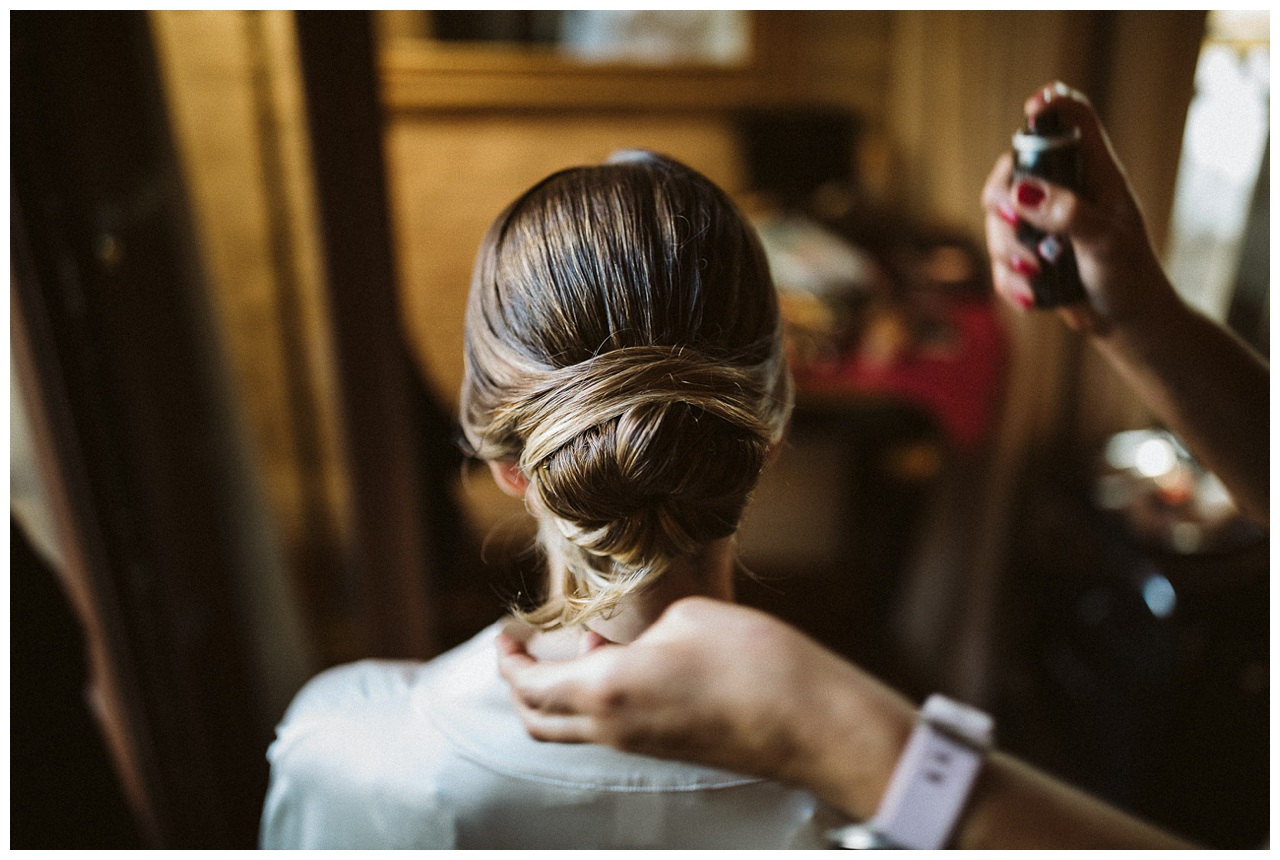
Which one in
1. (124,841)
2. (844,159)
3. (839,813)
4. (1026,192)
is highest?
(1026,192)

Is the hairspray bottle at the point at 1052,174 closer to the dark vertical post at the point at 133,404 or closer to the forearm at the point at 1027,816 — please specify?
the forearm at the point at 1027,816

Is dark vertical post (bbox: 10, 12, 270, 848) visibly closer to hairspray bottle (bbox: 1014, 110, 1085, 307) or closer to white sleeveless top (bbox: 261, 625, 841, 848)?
white sleeveless top (bbox: 261, 625, 841, 848)

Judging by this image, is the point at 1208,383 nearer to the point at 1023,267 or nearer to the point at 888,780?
the point at 1023,267

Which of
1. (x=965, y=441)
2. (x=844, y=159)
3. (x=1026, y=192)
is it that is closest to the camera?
(x=1026, y=192)

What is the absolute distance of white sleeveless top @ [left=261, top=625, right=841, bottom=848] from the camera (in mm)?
612

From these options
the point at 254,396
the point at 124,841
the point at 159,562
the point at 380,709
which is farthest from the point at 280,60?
the point at 380,709

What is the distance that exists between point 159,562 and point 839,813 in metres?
1.13

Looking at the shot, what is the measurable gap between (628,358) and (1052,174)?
1.32 feet

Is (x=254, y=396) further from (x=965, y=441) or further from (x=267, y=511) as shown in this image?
(x=965, y=441)

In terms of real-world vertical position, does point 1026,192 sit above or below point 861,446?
above

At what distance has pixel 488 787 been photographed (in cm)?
63

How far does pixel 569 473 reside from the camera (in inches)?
20.6

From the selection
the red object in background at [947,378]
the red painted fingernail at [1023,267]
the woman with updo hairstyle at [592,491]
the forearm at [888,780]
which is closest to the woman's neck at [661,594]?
the woman with updo hairstyle at [592,491]

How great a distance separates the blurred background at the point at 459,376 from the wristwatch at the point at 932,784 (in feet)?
0.72
